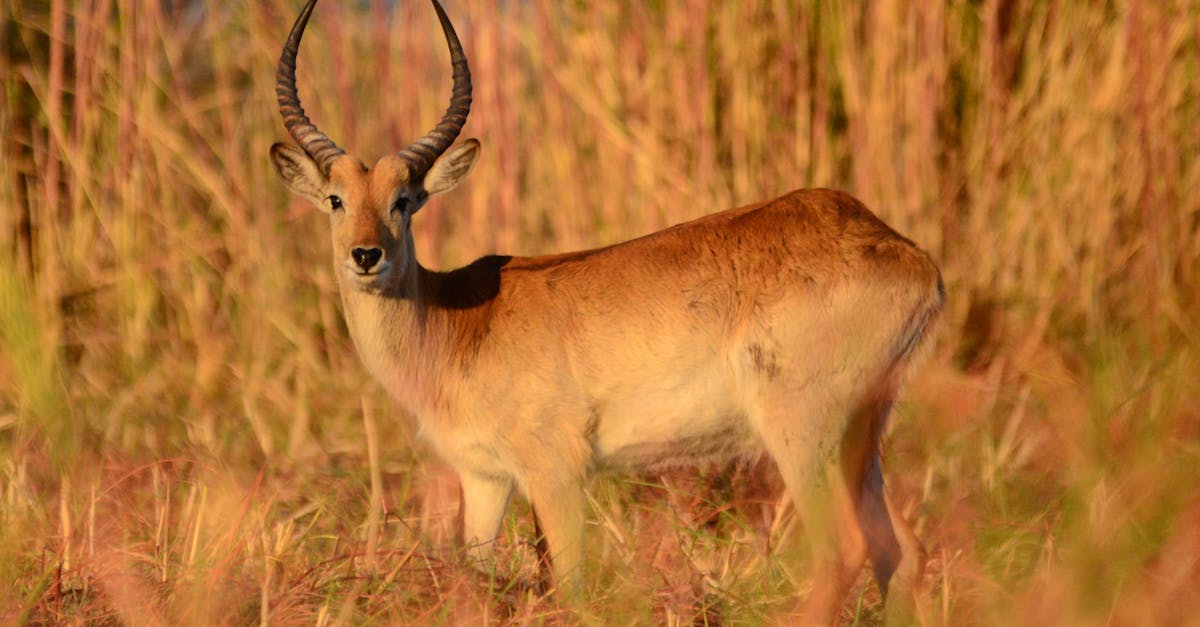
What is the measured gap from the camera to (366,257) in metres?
4.37

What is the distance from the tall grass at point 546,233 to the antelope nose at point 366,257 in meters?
A: 0.82

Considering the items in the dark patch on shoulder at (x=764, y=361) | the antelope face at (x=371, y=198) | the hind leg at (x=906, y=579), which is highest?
the antelope face at (x=371, y=198)

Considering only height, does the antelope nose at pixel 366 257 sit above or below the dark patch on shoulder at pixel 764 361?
above

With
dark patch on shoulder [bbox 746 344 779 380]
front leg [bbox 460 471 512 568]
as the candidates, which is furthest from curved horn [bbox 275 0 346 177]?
dark patch on shoulder [bbox 746 344 779 380]

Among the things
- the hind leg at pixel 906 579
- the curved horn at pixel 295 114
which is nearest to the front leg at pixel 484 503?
the curved horn at pixel 295 114

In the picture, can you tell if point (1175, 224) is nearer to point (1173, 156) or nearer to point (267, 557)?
point (1173, 156)

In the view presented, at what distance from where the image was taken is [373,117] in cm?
714

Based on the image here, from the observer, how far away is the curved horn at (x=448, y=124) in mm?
4750

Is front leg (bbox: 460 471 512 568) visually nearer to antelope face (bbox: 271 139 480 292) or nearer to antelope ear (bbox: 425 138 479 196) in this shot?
antelope face (bbox: 271 139 480 292)

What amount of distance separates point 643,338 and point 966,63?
7.96 feet

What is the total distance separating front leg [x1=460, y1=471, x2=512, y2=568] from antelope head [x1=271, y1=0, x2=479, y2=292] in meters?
0.70

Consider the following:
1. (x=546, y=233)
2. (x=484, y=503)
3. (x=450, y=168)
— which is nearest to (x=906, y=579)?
(x=484, y=503)

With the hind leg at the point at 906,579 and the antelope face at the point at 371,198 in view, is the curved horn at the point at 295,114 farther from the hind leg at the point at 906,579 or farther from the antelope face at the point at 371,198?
the hind leg at the point at 906,579

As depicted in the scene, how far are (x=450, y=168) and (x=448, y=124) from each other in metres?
0.18
